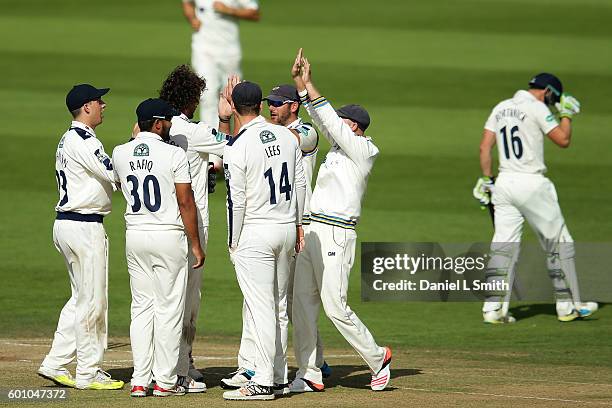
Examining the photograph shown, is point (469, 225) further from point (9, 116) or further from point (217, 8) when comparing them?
point (9, 116)

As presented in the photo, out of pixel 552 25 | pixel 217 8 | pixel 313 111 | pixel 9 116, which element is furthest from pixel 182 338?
pixel 552 25

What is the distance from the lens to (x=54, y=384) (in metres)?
8.37

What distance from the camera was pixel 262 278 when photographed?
7.96 metres

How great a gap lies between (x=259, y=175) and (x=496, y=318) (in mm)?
3997

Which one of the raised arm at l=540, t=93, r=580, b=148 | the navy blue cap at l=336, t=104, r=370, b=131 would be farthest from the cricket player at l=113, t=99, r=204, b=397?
the raised arm at l=540, t=93, r=580, b=148

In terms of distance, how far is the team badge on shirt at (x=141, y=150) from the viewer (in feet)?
26.1

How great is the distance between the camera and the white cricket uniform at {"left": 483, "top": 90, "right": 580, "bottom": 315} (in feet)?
36.4

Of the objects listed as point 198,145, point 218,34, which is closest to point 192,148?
point 198,145

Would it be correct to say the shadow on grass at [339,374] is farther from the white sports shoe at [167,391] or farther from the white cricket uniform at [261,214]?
the white cricket uniform at [261,214]

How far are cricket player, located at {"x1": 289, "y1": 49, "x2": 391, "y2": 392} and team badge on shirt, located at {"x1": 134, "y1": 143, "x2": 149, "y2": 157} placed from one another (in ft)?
3.60

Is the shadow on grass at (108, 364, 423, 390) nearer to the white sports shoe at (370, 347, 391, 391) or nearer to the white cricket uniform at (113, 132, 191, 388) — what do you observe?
the white sports shoe at (370, 347, 391, 391)

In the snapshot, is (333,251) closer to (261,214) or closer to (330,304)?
(330,304)

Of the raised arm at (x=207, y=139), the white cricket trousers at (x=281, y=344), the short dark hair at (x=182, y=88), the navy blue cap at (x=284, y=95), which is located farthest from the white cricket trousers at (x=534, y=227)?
the short dark hair at (x=182, y=88)

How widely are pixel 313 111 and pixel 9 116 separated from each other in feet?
32.8
